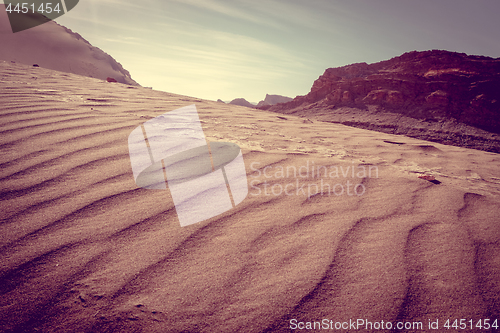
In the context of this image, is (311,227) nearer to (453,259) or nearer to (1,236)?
(453,259)

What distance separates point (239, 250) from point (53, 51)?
31.9m

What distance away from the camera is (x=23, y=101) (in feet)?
7.62

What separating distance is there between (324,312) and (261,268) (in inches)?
9.4

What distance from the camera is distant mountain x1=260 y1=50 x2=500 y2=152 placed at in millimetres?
10109

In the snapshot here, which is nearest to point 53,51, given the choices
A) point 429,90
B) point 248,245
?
point 429,90

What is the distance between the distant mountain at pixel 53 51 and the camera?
2169 centimetres

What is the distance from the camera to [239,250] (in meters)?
0.92

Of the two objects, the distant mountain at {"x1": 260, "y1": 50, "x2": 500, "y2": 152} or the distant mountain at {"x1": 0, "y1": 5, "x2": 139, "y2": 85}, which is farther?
the distant mountain at {"x1": 0, "y1": 5, "x2": 139, "y2": 85}

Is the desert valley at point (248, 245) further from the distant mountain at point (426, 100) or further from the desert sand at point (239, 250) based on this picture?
the distant mountain at point (426, 100)

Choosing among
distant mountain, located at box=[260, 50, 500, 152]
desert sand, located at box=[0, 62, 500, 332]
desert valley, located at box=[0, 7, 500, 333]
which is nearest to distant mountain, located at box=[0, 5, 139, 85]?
distant mountain, located at box=[260, 50, 500, 152]

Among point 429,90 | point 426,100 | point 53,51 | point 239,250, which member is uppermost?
point 53,51

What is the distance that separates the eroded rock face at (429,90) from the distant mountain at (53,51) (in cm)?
2031

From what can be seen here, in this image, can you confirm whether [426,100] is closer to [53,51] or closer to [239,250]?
[239,250]

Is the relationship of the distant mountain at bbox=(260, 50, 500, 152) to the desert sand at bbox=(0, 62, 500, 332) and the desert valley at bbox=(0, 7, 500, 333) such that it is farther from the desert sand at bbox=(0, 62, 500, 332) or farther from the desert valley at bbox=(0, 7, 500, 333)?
the desert sand at bbox=(0, 62, 500, 332)
